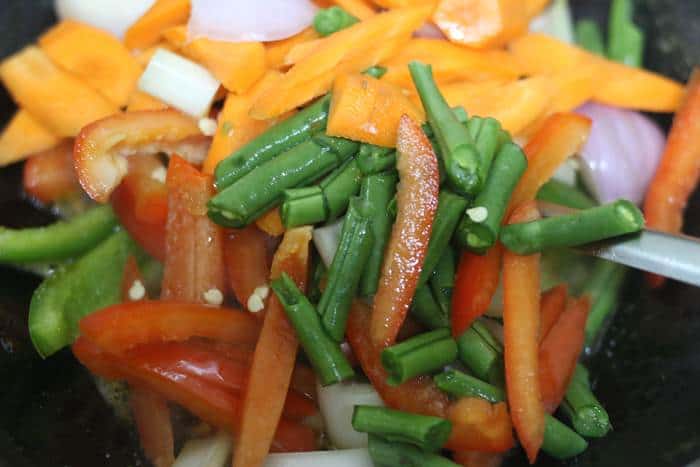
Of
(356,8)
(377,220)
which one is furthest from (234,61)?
(377,220)

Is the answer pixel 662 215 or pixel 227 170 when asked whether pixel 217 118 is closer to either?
pixel 227 170

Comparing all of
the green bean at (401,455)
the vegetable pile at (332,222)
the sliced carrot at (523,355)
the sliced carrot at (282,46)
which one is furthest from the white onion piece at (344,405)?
the sliced carrot at (282,46)

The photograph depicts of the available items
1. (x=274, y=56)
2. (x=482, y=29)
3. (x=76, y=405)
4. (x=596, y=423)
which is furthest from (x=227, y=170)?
(x=596, y=423)

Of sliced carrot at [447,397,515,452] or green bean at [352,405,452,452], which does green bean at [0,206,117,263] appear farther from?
sliced carrot at [447,397,515,452]

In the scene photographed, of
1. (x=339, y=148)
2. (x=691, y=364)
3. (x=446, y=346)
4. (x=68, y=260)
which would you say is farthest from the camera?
(x=68, y=260)

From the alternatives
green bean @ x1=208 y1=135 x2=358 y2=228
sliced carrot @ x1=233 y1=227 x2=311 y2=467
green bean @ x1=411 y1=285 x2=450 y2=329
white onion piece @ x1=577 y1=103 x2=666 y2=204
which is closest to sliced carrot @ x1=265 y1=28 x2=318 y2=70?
green bean @ x1=208 y1=135 x2=358 y2=228
